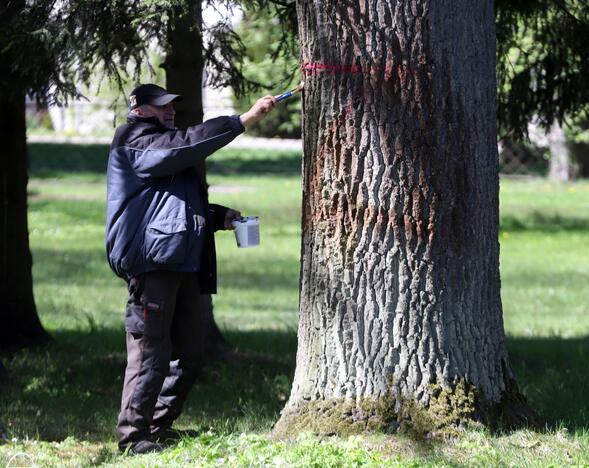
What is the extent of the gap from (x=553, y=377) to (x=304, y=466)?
3761mm

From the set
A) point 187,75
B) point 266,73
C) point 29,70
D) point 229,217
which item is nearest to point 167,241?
point 229,217

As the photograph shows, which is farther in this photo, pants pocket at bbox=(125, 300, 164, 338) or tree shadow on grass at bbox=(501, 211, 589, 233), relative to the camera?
tree shadow on grass at bbox=(501, 211, 589, 233)

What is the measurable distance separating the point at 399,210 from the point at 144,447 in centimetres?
179

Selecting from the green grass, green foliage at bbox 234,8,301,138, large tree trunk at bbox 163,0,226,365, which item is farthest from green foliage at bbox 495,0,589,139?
large tree trunk at bbox 163,0,226,365

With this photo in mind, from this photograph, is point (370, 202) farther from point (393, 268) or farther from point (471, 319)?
point (471, 319)

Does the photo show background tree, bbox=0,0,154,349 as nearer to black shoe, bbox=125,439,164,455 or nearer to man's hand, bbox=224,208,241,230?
man's hand, bbox=224,208,241,230

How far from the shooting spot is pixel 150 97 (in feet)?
17.9

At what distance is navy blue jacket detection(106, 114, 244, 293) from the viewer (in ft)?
17.0

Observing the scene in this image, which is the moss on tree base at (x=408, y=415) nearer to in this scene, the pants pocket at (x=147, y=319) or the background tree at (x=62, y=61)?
the pants pocket at (x=147, y=319)

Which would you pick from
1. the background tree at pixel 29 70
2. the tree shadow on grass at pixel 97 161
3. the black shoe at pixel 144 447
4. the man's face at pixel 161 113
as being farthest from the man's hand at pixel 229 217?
the tree shadow on grass at pixel 97 161

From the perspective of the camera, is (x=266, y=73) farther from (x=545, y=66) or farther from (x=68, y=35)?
(x=68, y=35)

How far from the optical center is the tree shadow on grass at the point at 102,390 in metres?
6.49

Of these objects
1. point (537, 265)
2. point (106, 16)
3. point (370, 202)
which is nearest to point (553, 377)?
point (370, 202)

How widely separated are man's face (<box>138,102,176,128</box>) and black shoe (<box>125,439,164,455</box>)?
1.65 metres
